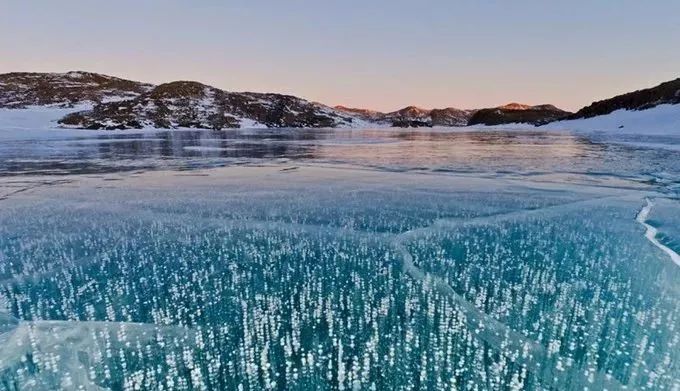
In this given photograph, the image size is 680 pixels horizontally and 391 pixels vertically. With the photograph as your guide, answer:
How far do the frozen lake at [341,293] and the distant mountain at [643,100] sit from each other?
128m

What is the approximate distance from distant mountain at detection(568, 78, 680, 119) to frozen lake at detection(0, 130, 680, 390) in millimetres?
128144

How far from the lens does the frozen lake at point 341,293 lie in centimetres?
486

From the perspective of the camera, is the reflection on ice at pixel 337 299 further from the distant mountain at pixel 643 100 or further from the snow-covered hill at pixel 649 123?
the distant mountain at pixel 643 100

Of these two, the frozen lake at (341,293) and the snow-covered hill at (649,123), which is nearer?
the frozen lake at (341,293)


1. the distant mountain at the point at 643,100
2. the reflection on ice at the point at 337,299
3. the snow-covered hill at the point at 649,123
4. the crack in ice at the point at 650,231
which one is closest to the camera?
the reflection on ice at the point at 337,299

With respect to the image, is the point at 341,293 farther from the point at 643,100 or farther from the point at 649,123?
the point at 643,100

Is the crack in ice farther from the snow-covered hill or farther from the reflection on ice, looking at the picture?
the snow-covered hill

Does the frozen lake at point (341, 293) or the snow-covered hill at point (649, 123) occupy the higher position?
the snow-covered hill at point (649, 123)

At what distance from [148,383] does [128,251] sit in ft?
17.1

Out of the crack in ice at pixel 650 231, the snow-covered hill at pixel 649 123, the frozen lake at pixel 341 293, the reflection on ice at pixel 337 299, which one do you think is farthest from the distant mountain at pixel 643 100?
the reflection on ice at pixel 337 299

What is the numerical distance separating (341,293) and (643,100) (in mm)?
161019

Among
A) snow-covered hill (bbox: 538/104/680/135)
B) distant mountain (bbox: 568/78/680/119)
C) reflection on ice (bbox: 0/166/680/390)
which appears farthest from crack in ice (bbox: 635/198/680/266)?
distant mountain (bbox: 568/78/680/119)

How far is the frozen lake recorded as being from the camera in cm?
486

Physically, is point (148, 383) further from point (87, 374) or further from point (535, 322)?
point (535, 322)
